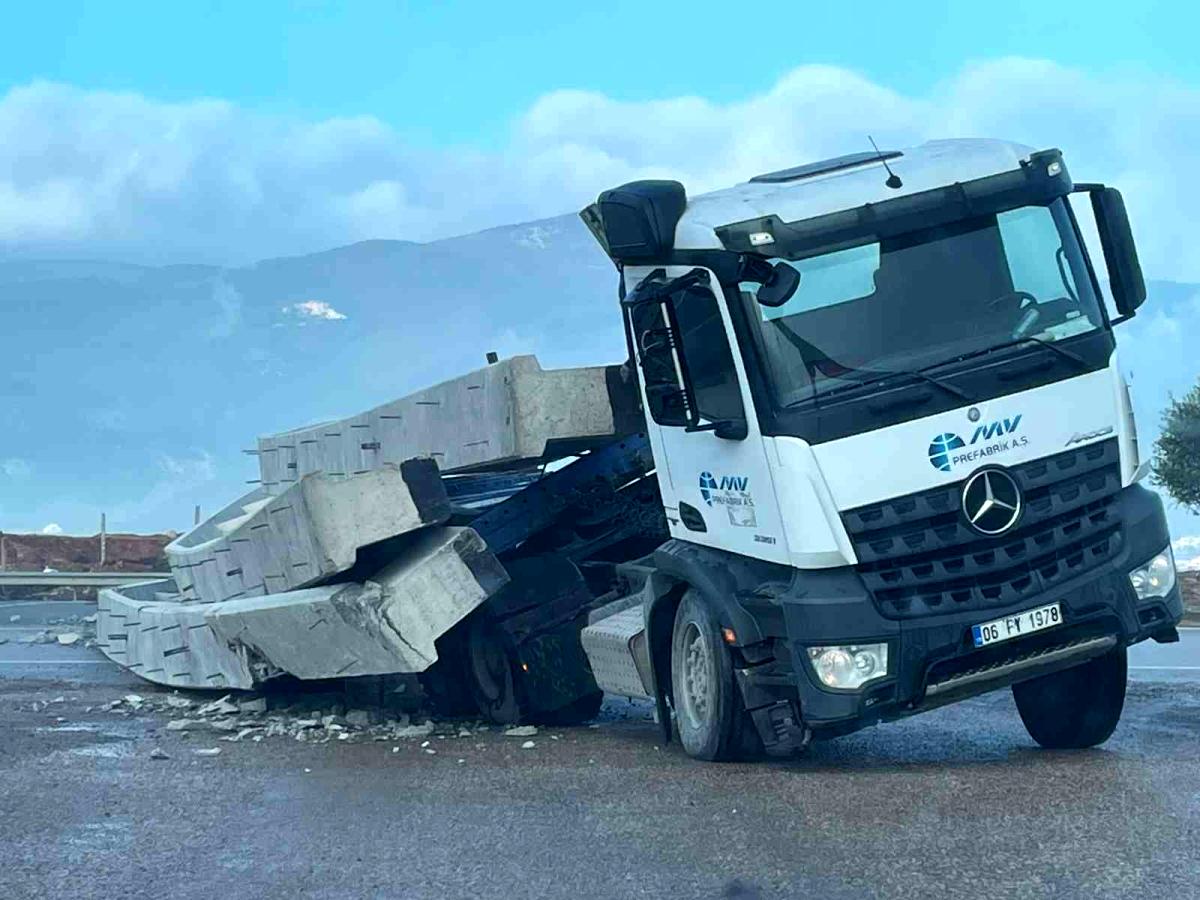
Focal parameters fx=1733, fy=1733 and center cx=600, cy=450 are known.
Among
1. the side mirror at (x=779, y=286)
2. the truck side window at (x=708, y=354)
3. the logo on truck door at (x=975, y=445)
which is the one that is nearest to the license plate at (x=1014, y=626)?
the logo on truck door at (x=975, y=445)

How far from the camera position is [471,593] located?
34.6 ft

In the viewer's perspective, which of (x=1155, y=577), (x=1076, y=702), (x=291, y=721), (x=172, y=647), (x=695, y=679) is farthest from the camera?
(x=172, y=647)

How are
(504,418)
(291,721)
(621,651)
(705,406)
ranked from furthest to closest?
(291,721) < (504,418) < (621,651) < (705,406)

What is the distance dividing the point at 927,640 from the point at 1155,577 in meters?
1.26

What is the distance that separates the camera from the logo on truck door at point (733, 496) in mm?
8242

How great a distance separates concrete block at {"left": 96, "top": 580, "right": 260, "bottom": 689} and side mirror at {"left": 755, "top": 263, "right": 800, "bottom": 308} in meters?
5.57

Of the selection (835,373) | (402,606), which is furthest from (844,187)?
(402,606)

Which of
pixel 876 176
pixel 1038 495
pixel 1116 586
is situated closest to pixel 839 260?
pixel 876 176

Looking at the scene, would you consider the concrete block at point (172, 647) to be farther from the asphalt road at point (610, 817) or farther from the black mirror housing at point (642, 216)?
the black mirror housing at point (642, 216)

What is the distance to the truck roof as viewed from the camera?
26.8ft

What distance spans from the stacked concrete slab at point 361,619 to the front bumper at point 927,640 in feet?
8.82

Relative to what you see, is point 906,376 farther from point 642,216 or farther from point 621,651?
point 621,651

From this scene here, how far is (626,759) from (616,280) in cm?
261

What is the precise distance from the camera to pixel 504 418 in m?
10.5
